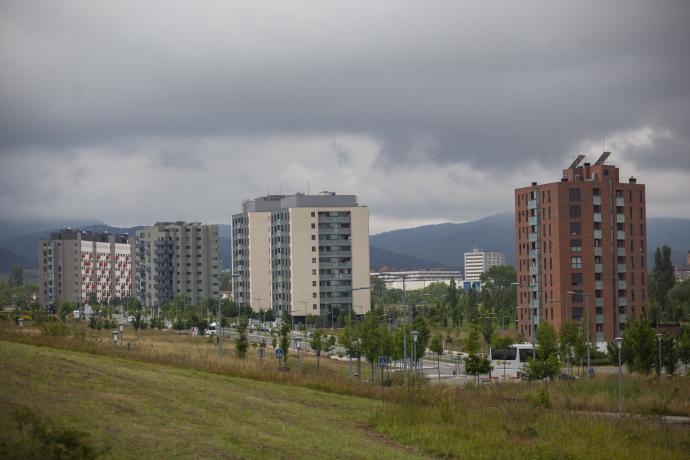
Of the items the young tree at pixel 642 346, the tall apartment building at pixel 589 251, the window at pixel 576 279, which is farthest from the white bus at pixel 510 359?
the window at pixel 576 279

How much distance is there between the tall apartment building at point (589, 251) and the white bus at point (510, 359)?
2977 centimetres

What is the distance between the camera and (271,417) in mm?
31266

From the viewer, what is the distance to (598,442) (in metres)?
32.1

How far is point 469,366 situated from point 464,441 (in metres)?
38.3

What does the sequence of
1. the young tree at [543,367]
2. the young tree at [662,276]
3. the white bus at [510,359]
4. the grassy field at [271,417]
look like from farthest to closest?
the young tree at [662,276] < the white bus at [510,359] < the young tree at [543,367] < the grassy field at [271,417]

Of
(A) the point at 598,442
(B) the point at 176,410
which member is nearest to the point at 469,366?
(A) the point at 598,442

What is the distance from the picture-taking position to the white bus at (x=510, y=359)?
84.9 m

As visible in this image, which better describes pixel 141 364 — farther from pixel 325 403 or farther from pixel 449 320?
pixel 449 320

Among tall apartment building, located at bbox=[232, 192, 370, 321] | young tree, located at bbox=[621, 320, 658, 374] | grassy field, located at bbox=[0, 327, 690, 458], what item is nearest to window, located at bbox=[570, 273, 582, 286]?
young tree, located at bbox=[621, 320, 658, 374]

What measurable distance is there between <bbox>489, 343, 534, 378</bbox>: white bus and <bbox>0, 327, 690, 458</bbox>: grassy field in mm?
40305

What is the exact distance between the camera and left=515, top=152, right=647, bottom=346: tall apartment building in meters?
117

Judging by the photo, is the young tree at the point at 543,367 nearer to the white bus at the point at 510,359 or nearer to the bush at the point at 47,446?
the white bus at the point at 510,359

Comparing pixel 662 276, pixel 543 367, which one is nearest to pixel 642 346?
pixel 543 367

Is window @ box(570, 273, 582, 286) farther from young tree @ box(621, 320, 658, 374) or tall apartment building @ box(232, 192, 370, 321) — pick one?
tall apartment building @ box(232, 192, 370, 321)
